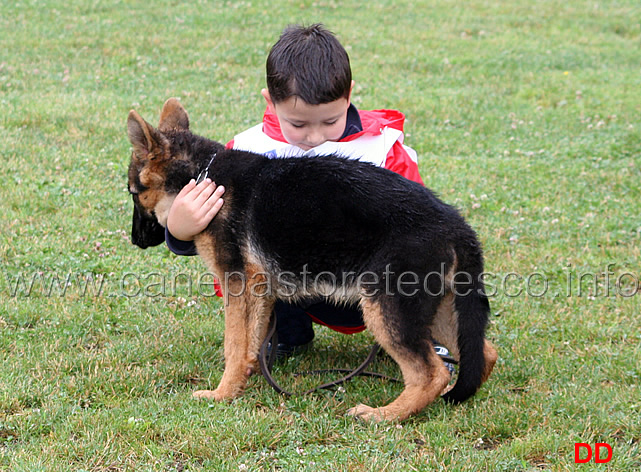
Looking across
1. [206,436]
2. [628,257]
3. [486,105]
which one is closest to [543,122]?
[486,105]

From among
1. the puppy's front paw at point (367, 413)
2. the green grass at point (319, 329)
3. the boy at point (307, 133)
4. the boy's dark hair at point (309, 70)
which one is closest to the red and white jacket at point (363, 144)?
the boy at point (307, 133)

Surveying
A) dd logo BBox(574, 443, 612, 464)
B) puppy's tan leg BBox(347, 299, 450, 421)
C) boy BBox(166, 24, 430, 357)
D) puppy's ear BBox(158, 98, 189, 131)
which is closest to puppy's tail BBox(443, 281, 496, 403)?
puppy's tan leg BBox(347, 299, 450, 421)

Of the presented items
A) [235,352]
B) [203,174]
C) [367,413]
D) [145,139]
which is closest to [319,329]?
[235,352]

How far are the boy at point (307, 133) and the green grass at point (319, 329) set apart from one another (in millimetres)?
369

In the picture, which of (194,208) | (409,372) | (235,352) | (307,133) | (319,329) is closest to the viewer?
(409,372)

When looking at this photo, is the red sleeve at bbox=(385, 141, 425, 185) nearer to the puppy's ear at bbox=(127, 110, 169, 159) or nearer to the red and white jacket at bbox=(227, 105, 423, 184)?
the red and white jacket at bbox=(227, 105, 423, 184)

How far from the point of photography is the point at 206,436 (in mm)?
3596

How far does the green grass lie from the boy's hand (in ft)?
3.19

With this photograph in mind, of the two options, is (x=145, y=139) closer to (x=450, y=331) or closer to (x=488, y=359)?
(x=450, y=331)

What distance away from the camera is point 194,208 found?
13.2 feet

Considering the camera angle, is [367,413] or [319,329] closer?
[367,413]

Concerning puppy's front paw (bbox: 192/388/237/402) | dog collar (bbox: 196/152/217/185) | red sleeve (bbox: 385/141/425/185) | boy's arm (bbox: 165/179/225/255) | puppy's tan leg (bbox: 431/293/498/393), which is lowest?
puppy's front paw (bbox: 192/388/237/402)

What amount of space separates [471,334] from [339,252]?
0.86m

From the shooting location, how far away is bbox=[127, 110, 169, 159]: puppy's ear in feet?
13.4
